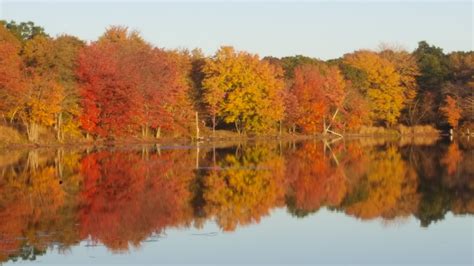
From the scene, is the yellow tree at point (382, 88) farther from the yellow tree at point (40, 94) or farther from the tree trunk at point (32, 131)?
the tree trunk at point (32, 131)

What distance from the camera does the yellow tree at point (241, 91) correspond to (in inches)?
2446

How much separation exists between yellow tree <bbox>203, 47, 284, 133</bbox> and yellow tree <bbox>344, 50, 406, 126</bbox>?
1511 centimetres

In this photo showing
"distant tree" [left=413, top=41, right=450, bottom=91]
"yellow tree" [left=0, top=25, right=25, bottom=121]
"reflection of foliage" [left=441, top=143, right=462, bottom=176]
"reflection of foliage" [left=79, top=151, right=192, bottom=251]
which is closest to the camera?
"reflection of foliage" [left=79, top=151, right=192, bottom=251]

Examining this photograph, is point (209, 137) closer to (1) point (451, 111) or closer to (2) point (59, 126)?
(2) point (59, 126)

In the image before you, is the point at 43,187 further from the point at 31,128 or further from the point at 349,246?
the point at 31,128

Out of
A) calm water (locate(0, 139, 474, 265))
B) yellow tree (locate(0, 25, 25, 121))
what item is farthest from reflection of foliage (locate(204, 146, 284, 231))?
yellow tree (locate(0, 25, 25, 121))

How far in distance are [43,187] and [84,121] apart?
2571cm

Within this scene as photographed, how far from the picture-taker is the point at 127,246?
15.1 m

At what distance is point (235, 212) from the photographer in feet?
65.5

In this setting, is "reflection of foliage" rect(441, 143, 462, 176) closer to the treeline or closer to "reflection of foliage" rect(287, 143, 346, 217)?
"reflection of foliage" rect(287, 143, 346, 217)

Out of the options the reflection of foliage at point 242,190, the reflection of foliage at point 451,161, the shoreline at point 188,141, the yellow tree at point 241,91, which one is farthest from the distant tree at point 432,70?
the reflection of foliage at point 242,190

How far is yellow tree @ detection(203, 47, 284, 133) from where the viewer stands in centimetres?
6212

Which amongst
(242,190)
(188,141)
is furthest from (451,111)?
(242,190)

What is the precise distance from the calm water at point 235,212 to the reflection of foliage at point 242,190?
0.05 m
